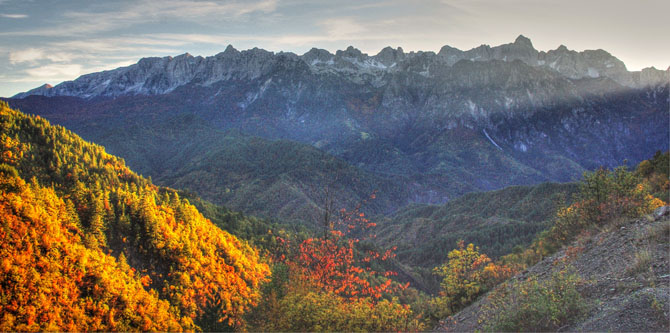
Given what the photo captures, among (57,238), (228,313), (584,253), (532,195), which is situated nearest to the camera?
(584,253)

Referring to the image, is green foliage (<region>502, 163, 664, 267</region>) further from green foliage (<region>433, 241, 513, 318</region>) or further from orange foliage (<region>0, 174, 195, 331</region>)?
orange foliage (<region>0, 174, 195, 331</region>)

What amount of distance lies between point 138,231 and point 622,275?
43.2 meters

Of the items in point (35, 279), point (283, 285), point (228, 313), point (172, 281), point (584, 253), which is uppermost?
point (584, 253)

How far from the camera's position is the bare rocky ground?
43.6 feet

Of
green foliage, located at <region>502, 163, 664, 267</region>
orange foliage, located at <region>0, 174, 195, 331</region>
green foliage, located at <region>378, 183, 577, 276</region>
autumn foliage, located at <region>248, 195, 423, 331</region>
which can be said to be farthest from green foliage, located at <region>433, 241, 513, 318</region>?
green foliage, located at <region>378, 183, 577, 276</region>

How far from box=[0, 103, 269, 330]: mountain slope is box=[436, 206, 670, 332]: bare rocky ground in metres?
25.9

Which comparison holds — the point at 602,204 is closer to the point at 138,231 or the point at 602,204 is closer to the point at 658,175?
the point at 658,175

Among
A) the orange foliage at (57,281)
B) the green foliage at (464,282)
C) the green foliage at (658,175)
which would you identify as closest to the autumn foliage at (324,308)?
the green foliage at (464,282)

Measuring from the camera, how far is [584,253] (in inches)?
896

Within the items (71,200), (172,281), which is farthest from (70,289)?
(71,200)

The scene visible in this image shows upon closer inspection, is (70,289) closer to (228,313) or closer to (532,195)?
(228,313)

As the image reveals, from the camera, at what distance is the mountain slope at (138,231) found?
38.2 m

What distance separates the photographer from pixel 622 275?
55.3ft

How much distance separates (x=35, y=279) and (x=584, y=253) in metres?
36.7
